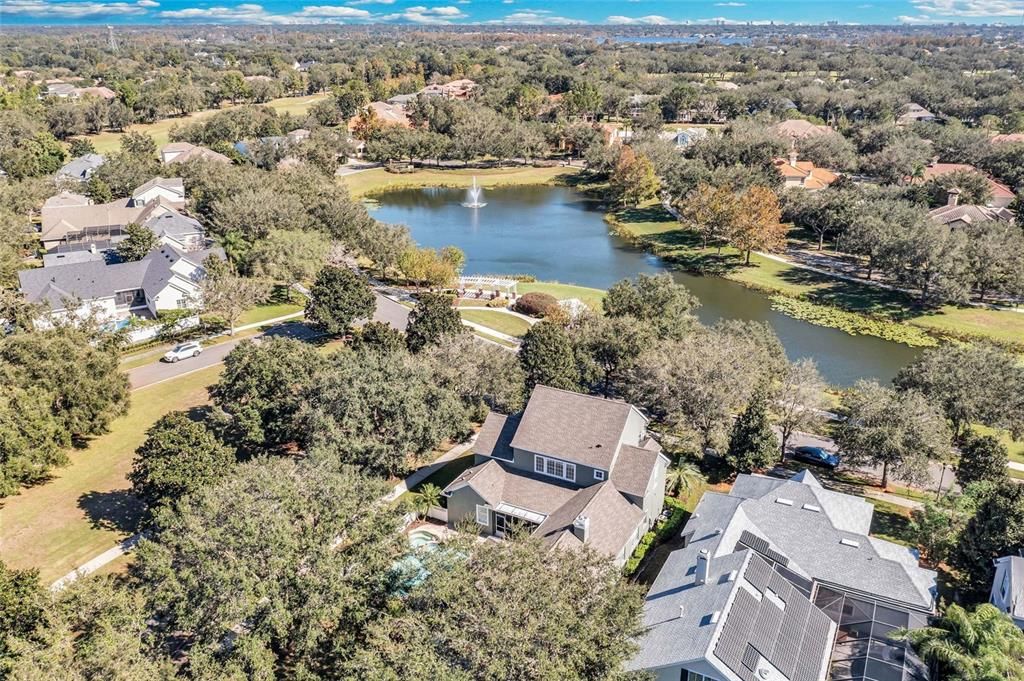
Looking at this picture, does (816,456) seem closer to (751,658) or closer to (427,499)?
(751,658)

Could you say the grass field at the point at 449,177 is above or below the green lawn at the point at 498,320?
above

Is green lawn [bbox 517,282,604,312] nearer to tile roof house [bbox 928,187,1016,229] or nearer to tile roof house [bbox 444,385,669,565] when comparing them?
tile roof house [bbox 444,385,669,565]

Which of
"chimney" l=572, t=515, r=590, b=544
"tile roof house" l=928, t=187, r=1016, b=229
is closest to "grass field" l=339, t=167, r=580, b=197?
"tile roof house" l=928, t=187, r=1016, b=229

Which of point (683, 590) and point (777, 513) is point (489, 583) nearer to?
point (683, 590)

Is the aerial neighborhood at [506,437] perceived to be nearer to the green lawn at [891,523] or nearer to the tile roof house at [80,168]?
the green lawn at [891,523]

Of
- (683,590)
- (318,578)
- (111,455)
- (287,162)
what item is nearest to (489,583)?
(318,578)

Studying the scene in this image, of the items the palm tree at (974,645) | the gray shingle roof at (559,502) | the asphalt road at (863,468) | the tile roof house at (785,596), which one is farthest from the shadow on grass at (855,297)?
the palm tree at (974,645)

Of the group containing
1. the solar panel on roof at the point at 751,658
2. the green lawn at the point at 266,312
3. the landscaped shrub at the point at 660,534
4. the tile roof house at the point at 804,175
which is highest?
the tile roof house at the point at 804,175
